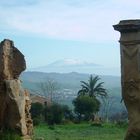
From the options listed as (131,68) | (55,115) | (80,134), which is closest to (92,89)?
(55,115)

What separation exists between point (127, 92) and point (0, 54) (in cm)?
475

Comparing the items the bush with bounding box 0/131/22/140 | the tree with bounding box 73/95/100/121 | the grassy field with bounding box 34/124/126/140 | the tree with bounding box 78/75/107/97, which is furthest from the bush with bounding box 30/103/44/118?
the bush with bounding box 0/131/22/140

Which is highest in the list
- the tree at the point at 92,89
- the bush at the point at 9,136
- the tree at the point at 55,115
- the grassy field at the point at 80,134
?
the tree at the point at 92,89

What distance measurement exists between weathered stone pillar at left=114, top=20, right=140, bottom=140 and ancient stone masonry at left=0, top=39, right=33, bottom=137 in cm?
399

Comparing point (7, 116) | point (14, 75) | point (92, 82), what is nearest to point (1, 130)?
point (7, 116)

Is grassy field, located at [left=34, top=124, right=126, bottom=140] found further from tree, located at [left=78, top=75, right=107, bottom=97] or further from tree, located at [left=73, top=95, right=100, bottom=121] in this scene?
tree, located at [left=78, top=75, right=107, bottom=97]

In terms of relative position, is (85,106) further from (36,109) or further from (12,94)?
(12,94)

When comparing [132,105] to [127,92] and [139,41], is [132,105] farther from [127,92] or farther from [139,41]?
[139,41]

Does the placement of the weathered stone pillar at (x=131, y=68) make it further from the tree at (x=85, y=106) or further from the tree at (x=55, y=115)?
the tree at (x=85, y=106)

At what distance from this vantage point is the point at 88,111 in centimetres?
5281

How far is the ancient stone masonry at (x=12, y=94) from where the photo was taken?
1359 centimetres

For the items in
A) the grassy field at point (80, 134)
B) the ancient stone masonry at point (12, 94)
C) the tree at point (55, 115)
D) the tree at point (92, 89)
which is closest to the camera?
the ancient stone masonry at point (12, 94)

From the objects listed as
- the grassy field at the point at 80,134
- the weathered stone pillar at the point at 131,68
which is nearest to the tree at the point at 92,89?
the grassy field at the point at 80,134

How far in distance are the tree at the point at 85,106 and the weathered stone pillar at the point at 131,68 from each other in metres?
41.0
